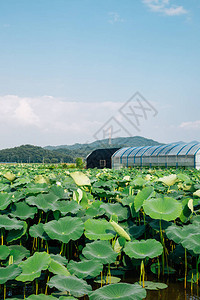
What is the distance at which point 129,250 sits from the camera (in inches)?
85.5

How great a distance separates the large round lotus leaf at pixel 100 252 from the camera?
2151mm

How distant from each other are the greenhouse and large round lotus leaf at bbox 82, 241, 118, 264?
2089cm

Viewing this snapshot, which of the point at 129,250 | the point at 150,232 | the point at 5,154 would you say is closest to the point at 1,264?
the point at 129,250

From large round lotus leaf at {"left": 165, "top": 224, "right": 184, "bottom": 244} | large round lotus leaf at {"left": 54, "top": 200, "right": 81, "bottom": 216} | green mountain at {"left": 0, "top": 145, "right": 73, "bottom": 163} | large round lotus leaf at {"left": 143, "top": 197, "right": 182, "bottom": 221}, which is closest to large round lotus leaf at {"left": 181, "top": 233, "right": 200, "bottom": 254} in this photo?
large round lotus leaf at {"left": 165, "top": 224, "right": 184, "bottom": 244}

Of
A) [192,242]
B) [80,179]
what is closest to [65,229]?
[192,242]

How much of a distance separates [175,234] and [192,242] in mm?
247

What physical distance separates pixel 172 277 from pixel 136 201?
716 millimetres

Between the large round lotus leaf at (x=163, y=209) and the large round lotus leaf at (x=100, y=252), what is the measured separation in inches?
18.6

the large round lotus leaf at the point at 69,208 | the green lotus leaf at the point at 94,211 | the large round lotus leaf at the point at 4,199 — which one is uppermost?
the large round lotus leaf at the point at 4,199

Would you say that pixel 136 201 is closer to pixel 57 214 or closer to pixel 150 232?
pixel 150 232

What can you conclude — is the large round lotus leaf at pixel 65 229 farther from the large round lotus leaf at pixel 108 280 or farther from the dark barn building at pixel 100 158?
the dark barn building at pixel 100 158

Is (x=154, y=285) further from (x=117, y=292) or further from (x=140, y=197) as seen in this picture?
(x=117, y=292)

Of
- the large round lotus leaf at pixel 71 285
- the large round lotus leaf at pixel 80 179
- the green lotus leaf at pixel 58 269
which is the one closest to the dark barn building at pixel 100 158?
the large round lotus leaf at pixel 80 179

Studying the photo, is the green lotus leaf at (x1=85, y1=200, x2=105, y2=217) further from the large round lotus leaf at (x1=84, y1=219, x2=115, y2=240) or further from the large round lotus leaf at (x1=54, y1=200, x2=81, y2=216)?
the large round lotus leaf at (x1=84, y1=219, x2=115, y2=240)
